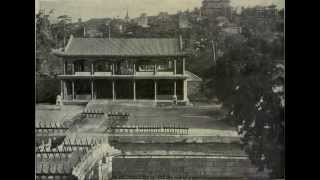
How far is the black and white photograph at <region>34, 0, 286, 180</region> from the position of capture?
8.00 ft

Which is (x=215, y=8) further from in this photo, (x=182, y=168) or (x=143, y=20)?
(x=182, y=168)

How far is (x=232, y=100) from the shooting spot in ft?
8.23

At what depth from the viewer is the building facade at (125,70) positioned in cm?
247

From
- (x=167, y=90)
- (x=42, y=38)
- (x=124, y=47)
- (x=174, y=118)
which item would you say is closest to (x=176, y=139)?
(x=174, y=118)

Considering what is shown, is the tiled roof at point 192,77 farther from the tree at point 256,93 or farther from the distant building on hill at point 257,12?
the distant building on hill at point 257,12

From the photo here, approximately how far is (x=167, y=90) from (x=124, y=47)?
0.29 meters

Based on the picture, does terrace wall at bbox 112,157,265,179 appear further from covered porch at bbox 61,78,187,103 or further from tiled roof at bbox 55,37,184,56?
tiled roof at bbox 55,37,184,56

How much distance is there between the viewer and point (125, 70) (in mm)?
2521

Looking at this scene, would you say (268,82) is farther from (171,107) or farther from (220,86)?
(171,107)

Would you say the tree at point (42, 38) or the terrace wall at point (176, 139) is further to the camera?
the terrace wall at point (176, 139)

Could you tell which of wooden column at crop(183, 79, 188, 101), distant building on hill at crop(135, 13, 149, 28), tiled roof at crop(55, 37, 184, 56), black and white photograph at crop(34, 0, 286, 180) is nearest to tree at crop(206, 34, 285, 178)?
black and white photograph at crop(34, 0, 286, 180)

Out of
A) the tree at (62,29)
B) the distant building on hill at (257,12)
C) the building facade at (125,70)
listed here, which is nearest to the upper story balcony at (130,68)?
the building facade at (125,70)

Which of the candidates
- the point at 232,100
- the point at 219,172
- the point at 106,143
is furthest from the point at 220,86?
the point at 106,143
